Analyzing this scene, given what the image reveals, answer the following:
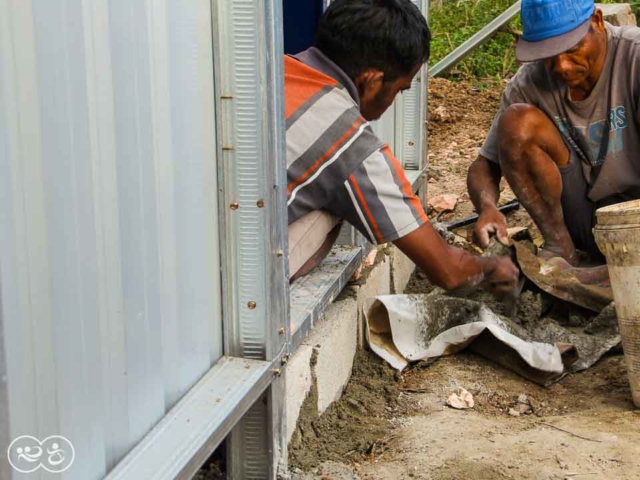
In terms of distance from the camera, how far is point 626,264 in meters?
2.79

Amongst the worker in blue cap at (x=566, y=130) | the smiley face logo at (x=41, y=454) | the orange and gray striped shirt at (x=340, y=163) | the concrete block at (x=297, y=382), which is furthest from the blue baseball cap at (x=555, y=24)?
the smiley face logo at (x=41, y=454)

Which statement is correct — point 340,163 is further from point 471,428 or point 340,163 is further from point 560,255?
point 560,255

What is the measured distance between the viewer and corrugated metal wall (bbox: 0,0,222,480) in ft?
4.72

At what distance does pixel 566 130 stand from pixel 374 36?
1393 mm

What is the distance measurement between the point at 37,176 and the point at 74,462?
522 millimetres

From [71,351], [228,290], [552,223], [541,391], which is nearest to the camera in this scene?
[71,351]

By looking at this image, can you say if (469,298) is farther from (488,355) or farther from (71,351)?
(71,351)

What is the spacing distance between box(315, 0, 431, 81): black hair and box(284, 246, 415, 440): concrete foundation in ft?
2.72

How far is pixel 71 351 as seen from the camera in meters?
1.59

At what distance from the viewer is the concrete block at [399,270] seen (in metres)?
4.08

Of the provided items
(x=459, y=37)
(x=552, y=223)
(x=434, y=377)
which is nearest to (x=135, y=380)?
(x=434, y=377)

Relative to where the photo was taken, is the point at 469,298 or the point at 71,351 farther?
the point at 469,298

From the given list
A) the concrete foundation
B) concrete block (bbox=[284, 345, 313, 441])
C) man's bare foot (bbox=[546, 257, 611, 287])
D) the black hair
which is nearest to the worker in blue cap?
man's bare foot (bbox=[546, 257, 611, 287])

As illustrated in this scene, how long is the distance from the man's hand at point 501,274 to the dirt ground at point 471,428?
343 mm
